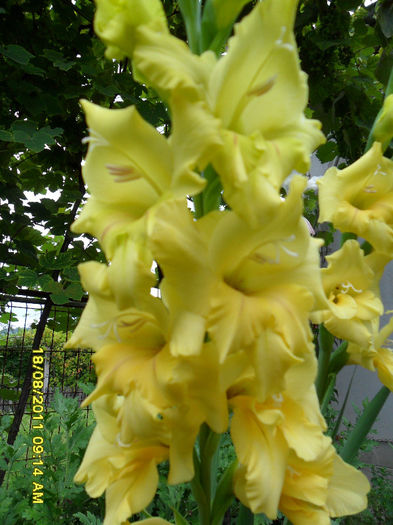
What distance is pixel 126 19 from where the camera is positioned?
475mm

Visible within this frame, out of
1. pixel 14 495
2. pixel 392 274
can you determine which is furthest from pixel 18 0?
pixel 392 274

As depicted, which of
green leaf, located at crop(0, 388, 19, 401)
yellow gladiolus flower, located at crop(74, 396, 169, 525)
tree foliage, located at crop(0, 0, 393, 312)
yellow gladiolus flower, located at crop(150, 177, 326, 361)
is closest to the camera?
yellow gladiolus flower, located at crop(150, 177, 326, 361)

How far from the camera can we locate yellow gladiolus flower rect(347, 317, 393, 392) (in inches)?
29.1

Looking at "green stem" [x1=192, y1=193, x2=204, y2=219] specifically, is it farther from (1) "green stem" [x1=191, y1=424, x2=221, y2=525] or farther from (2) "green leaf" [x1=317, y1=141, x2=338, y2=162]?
(2) "green leaf" [x1=317, y1=141, x2=338, y2=162]

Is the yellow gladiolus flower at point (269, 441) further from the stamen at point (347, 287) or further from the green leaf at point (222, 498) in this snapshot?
the stamen at point (347, 287)

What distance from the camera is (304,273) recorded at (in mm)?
499

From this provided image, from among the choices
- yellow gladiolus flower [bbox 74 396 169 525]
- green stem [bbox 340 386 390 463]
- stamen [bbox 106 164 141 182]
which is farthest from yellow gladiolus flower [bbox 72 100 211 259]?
green stem [bbox 340 386 390 463]

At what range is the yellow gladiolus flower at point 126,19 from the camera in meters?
0.47

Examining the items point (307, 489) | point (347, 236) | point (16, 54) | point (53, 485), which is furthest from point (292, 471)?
point (16, 54)

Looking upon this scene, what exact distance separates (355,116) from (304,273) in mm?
1508

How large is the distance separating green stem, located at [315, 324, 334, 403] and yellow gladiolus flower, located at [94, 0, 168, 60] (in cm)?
53

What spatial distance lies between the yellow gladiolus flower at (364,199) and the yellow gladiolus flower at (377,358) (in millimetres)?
146

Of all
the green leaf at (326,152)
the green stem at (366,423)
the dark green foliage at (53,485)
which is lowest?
the dark green foliage at (53,485)
